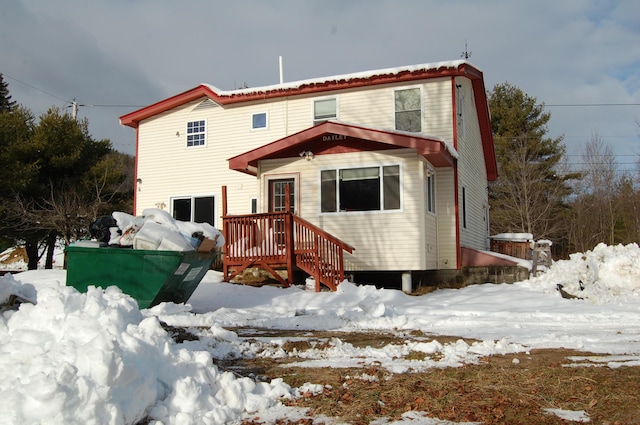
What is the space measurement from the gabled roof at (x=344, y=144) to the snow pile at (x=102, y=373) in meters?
8.99

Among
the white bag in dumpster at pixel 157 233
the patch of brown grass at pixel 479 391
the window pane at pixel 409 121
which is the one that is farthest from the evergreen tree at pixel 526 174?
the patch of brown grass at pixel 479 391

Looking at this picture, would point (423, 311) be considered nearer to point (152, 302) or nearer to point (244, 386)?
point (152, 302)

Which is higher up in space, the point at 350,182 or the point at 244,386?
the point at 350,182

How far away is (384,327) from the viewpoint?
7953 millimetres

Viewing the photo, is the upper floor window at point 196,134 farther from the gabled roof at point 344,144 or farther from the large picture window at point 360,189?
the large picture window at point 360,189

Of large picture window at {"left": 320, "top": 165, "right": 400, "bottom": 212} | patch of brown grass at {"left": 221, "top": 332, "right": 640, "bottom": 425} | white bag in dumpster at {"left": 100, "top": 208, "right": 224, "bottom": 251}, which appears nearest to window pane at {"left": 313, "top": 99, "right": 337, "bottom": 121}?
large picture window at {"left": 320, "top": 165, "right": 400, "bottom": 212}

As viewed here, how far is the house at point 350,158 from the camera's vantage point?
A: 13047 mm

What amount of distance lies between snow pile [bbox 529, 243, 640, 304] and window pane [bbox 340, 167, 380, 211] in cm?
444

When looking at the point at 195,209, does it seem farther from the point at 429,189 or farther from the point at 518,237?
the point at 518,237

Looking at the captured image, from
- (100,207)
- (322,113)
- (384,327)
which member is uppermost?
(322,113)

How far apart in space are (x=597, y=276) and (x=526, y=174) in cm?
2172

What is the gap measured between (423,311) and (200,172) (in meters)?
10.8

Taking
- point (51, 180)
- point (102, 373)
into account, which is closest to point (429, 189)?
point (102, 373)

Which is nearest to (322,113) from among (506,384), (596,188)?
(506,384)
